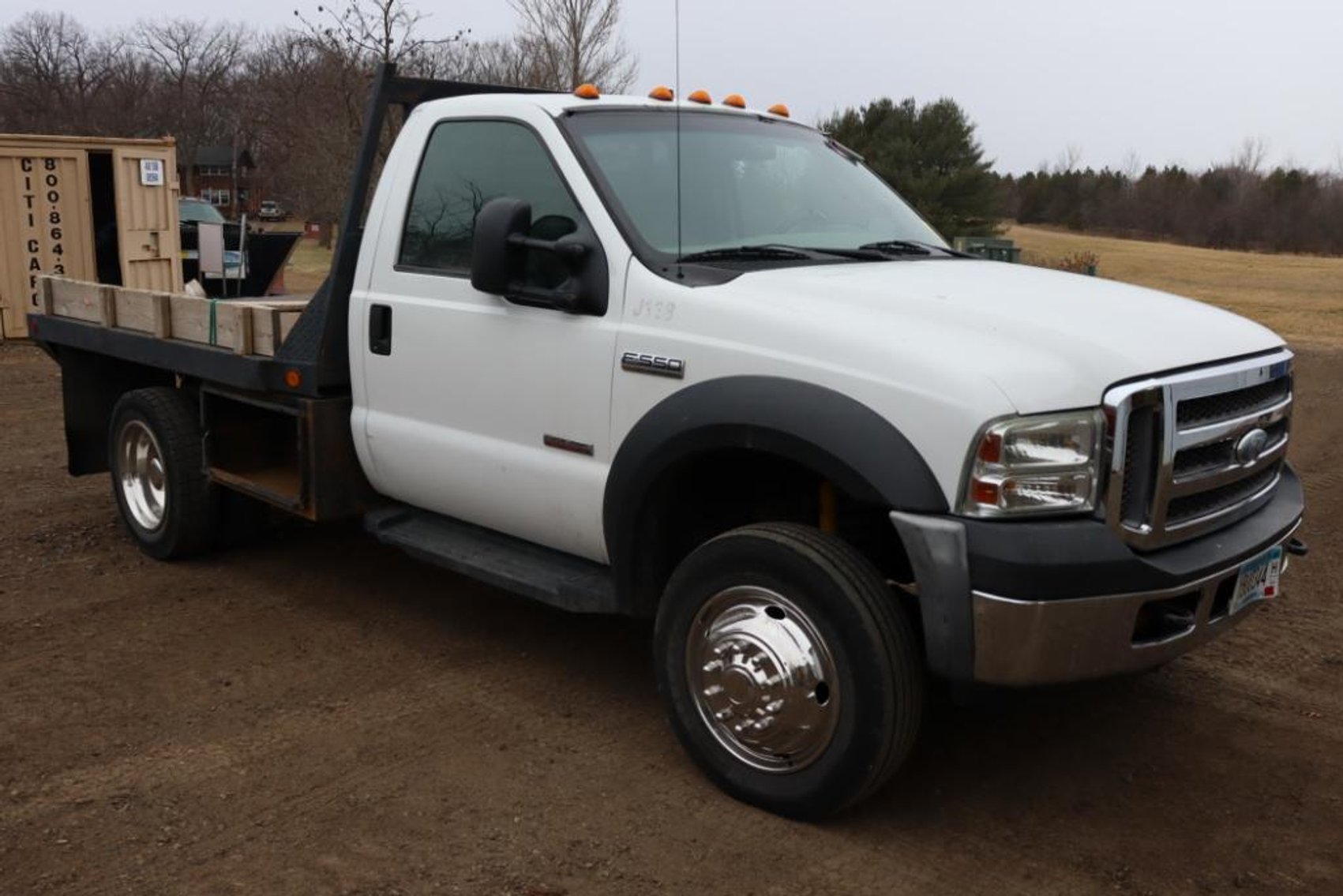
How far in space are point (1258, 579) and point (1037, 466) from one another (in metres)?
1.05

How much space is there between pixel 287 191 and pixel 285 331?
4810cm

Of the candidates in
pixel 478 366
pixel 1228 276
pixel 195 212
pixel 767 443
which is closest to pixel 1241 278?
pixel 1228 276

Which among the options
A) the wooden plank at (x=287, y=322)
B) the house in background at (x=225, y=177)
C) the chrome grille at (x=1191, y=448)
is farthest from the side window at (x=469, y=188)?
the house in background at (x=225, y=177)

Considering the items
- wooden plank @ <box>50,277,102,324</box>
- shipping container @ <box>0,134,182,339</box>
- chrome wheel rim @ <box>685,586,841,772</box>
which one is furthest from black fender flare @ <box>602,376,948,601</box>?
shipping container @ <box>0,134,182,339</box>

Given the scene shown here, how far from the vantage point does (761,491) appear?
4.25m

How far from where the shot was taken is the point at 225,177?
75562mm

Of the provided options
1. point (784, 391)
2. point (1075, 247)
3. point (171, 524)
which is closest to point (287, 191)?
point (1075, 247)

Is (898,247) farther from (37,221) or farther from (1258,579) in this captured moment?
(37,221)

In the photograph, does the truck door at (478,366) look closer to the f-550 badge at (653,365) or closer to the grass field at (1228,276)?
the f-550 badge at (653,365)

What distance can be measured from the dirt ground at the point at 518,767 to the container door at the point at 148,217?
10515 millimetres

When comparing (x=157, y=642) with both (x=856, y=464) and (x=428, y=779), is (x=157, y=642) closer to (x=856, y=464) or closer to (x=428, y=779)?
(x=428, y=779)

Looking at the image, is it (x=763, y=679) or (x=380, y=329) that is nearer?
(x=763, y=679)

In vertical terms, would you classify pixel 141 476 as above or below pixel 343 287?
→ below

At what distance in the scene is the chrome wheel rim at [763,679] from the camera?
360 centimetres
